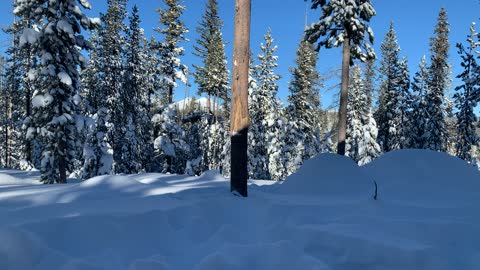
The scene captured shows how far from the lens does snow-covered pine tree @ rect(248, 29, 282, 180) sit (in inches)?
1107

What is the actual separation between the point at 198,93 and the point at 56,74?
17.6 meters

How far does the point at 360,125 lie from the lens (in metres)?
30.0

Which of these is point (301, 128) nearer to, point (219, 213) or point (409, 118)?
point (409, 118)

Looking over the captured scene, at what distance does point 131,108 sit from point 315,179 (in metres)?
19.7

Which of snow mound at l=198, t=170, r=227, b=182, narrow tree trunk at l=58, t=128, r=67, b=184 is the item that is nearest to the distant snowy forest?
narrow tree trunk at l=58, t=128, r=67, b=184

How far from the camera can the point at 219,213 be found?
5730mm

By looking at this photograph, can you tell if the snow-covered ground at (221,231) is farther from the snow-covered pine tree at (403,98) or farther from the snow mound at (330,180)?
the snow-covered pine tree at (403,98)

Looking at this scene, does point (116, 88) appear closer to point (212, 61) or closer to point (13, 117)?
point (212, 61)

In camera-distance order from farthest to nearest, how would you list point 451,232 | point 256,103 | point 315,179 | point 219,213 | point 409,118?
point 409,118 → point 256,103 → point 315,179 → point 219,213 → point 451,232

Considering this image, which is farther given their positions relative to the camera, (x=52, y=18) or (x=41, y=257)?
(x=52, y=18)

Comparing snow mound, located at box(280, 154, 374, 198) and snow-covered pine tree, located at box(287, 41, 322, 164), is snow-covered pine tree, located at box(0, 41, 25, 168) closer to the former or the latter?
snow-covered pine tree, located at box(287, 41, 322, 164)

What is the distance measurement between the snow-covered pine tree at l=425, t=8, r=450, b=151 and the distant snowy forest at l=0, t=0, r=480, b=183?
3.7 inches

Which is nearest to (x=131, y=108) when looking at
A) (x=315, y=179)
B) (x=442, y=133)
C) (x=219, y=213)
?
(x=315, y=179)

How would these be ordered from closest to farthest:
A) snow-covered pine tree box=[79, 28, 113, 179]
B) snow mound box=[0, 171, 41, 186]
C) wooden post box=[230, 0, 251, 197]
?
wooden post box=[230, 0, 251, 197]
snow mound box=[0, 171, 41, 186]
snow-covered pine tree box=[79, 28, 113, 179]
